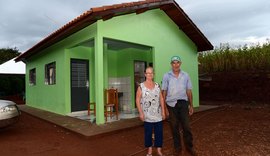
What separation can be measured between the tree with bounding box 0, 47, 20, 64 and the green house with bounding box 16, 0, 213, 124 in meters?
24.6

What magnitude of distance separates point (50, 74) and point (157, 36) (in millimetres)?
5011

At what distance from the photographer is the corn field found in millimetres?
12523

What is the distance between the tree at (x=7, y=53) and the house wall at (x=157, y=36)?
1146 inches

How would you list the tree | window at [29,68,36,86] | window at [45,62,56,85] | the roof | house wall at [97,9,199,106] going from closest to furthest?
the roof
house wall at [97,9,199,106]
window at [45,62,56,85]
window at [29,68,36,86]
the tree

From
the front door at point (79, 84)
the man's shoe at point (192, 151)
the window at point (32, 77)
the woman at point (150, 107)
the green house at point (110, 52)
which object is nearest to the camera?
the woman at point (150, 107)

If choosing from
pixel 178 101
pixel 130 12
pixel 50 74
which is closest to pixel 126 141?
pixel 178 101

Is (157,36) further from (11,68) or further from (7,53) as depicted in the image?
(7,53)

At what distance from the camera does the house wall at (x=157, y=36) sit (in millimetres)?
7059

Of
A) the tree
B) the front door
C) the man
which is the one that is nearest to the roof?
the front door

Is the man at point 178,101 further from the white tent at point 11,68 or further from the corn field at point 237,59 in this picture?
the white tent at point 11,68


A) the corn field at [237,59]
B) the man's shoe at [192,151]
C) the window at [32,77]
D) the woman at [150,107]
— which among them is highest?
the corn field at [237,59]

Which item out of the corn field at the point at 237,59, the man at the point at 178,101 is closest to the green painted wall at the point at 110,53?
the man at the point at 178,101

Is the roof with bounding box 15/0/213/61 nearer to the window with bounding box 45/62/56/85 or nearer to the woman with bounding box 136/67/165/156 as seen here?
the window with bounding box 45/62/56/85

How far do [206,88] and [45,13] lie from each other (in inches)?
427
